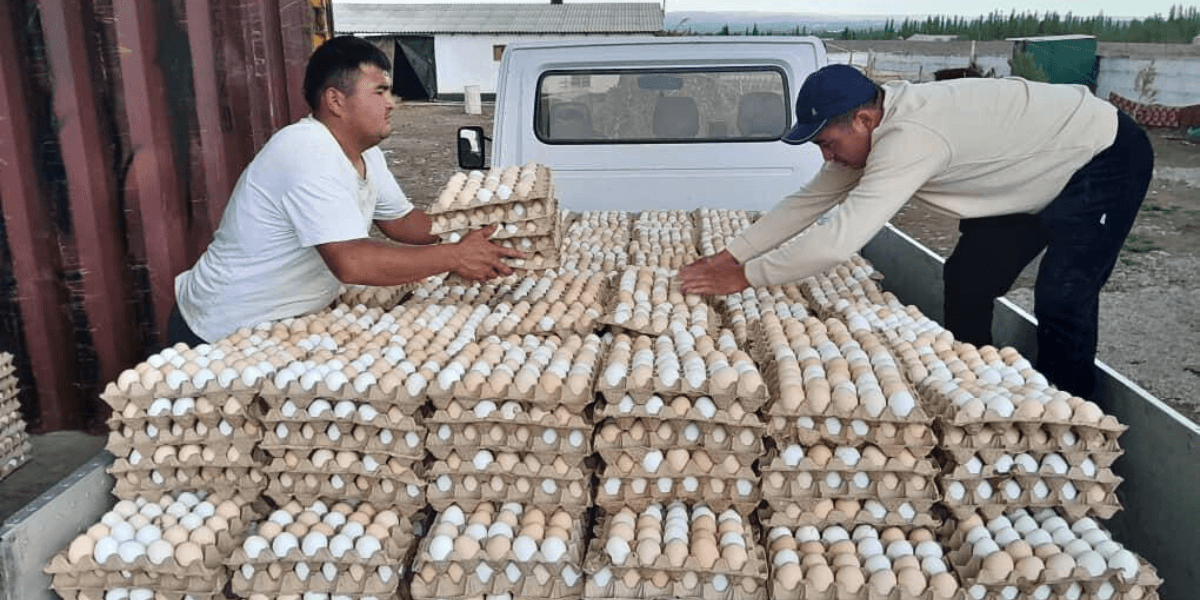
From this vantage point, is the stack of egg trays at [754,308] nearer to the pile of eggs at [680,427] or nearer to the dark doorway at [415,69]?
the pile of eggs at [680,427]

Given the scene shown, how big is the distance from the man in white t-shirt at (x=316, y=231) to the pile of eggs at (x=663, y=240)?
2.81 feet

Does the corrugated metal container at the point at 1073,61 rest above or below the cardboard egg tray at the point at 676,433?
above

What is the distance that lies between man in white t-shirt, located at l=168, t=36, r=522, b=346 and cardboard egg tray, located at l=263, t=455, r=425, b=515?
717 mm

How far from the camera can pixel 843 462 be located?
215cm

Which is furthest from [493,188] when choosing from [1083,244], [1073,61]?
[1073,61]

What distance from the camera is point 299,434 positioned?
7.48 feet

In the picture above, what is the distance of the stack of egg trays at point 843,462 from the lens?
2.13 m

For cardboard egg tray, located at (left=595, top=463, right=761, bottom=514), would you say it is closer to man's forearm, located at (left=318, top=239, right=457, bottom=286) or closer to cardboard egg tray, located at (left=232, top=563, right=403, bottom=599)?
cardboard egg tray, located at (left=232, top=563, right=403, bottom=599)

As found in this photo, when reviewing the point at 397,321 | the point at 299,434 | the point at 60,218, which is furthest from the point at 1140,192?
the point at 60,218

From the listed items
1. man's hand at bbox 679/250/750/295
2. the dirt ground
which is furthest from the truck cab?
the dirt ground

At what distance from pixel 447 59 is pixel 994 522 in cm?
2846

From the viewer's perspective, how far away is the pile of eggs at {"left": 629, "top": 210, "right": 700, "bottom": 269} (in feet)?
12.5

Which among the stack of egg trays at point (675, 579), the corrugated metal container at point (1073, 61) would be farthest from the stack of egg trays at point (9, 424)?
the corrugated metal container at point (1073, 61)

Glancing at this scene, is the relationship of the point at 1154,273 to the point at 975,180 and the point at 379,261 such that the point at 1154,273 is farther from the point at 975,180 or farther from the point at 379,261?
the point at 379,261
